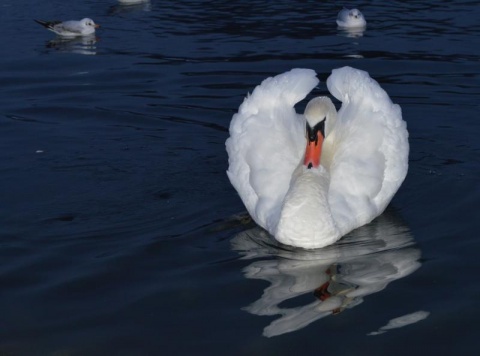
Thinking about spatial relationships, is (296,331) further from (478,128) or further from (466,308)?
(478,128)

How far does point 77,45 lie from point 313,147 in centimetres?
937

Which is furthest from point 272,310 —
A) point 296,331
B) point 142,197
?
point 142,197

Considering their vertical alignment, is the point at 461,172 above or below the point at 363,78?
below

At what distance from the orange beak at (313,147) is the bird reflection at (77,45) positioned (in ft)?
28.1

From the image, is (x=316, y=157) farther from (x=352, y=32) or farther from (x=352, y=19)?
(x=352, y=19)

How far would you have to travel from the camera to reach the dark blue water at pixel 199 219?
7.49 metres

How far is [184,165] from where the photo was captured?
1109 centimetres

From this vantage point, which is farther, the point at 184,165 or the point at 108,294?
the point at 184,165

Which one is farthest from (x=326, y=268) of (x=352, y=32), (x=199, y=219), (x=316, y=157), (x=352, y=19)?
(x=352, y=19)

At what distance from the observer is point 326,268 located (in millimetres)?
8594

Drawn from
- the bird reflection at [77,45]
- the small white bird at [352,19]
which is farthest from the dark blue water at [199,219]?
the small white bird at [352,19]

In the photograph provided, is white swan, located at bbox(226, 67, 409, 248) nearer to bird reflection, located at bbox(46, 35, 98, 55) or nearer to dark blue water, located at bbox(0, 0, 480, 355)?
dark blue water, located at bbox(0, 0, 480, 355)

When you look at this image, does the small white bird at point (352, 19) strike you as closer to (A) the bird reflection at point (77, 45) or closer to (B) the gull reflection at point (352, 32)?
(B) the gull reflection at point (352, 32)

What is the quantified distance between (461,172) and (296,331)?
3789mm
